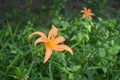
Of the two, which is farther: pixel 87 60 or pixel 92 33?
pixel 92 33

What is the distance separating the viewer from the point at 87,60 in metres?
2.43

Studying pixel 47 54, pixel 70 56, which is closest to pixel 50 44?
pixel 47 54

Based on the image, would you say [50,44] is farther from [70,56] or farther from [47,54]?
[70,56]

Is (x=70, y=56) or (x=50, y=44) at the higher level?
(x=50, y=44)

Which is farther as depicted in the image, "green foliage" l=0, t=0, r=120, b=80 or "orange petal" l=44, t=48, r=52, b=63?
"green foliage" l=0, t=0, r=120, b=80

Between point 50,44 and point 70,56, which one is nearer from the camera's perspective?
point 50,44

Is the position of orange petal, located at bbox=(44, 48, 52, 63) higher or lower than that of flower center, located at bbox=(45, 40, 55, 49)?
lower

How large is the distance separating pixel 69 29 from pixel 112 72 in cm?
58

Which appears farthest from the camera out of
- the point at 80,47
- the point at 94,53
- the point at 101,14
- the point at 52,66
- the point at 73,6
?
the point at 73,6

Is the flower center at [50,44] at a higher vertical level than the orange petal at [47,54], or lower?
higher

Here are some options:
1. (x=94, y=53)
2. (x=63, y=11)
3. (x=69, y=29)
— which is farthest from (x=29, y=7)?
(x=94, y=53)

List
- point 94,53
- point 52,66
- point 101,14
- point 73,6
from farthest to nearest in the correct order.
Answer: point 73,6
point 101,14
point 94,53
point 52,66

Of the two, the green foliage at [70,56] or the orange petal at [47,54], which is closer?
the orange petal at [47,54]

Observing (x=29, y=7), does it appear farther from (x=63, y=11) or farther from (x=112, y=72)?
(x=112, y=72)
